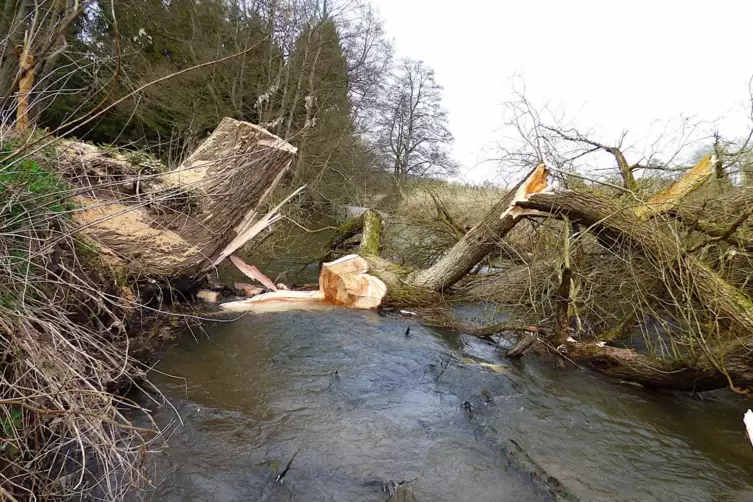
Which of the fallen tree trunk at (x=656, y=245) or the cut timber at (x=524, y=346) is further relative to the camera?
the cut timber at (x=524, y=346)

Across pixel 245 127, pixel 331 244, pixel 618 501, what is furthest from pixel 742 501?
pixel 331 244

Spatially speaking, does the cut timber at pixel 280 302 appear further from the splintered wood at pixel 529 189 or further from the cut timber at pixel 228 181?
the splintered wood at pixel 529 189

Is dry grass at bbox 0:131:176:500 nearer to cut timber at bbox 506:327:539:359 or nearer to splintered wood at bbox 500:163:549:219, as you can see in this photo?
cut timber at bbox 506:327:539:359

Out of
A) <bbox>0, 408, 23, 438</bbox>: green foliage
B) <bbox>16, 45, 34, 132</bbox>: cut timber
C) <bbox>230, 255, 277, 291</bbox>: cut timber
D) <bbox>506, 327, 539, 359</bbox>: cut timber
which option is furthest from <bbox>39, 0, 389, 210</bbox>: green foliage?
<bbox>0, 408, 23, 438</bbox>: green foliage

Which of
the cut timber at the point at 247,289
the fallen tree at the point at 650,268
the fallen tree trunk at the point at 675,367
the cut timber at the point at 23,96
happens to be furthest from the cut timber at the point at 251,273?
the fallen tree trunk at the point at 675,367

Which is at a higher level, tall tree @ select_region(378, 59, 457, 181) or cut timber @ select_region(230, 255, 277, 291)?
tall tree @ select_region(378, 59, 457, 181)

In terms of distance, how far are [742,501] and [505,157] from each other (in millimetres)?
4122

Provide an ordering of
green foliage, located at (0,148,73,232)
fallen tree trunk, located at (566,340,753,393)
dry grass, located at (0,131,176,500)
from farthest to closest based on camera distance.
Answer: fallen tree trunk, located at (566,340,753,393) < green foliage, located at (0,148,73,232) < dry grass, located at (0,131,176,500)

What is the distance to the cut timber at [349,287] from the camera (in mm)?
5188

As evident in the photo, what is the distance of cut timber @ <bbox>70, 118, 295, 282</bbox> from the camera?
12.1ft

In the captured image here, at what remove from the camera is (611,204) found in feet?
13.6

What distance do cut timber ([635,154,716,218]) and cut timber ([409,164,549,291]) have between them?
1031mm

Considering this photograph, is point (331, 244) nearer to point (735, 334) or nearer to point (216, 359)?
point (216, 359)

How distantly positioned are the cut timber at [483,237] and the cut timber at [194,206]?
6.98 ft
